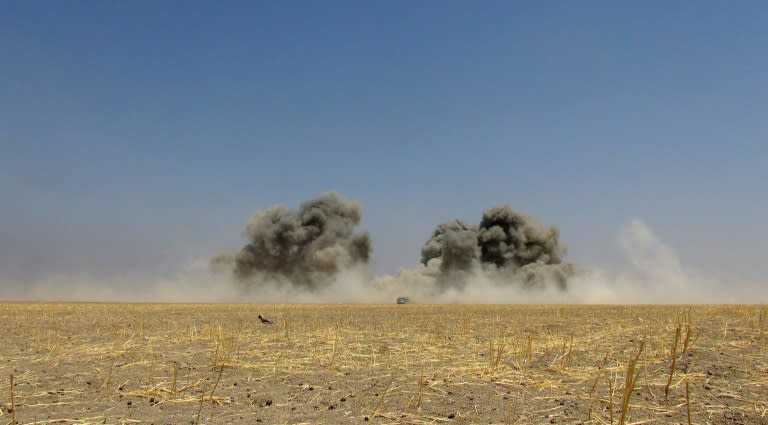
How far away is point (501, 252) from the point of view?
8962 cm

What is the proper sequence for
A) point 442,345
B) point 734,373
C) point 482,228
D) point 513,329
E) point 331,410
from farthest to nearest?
point 482,228
point 513,329
point 442,345
point 734,373
point 331,410

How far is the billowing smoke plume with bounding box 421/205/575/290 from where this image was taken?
85.1 metres

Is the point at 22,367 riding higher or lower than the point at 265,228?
lower

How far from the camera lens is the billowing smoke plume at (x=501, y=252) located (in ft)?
279

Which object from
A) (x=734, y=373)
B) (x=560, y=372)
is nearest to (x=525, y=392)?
(x=560, y=372)

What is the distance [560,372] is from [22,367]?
963cm

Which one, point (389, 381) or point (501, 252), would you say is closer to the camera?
point (389, 381)

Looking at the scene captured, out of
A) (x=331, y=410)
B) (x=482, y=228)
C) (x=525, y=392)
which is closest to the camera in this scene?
(x=331, y=410)

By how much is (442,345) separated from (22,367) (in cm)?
864

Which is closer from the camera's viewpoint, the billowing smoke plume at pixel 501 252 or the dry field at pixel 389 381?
the dry field at pixel 389 381

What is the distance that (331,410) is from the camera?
24.4 feet

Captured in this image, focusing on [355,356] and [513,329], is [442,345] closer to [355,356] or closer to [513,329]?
[355,356]

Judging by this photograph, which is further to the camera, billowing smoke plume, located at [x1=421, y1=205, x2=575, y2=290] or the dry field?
billowing smoke plume, located at [x1=421, y1=205, x2=575, y2=290]

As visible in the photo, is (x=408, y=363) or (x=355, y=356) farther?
(x=355, y=356)
